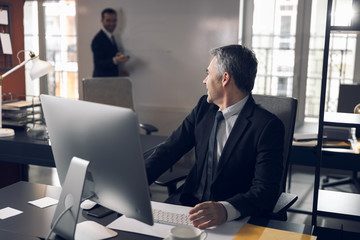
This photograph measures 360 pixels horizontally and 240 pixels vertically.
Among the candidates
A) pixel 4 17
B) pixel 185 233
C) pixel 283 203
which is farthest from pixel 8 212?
pixel 4 17

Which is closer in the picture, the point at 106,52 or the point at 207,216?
the point at 207,216

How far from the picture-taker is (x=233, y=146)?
165 centimetres

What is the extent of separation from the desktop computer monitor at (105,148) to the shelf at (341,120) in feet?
3.93

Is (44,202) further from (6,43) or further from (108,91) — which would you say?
(6,43)

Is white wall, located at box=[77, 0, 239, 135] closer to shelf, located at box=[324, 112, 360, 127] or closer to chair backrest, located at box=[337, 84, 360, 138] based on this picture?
chair backrest, located at box=[337, 84, 360, 138]

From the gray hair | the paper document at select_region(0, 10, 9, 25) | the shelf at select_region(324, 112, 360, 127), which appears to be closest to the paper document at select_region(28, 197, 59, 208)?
the gray hair

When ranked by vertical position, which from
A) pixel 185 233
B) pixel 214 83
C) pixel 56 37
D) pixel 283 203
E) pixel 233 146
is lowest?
pixel 283 203

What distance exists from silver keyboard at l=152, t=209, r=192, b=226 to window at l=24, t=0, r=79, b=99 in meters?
4.14

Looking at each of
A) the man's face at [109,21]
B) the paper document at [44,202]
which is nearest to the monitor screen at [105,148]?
the paper document at [44,202]

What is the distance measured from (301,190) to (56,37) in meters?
3.41

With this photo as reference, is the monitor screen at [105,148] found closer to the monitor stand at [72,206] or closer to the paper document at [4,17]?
the monitor stand at [72,206]

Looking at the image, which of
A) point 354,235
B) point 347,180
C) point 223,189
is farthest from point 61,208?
point 347,180

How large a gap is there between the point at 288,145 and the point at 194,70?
2.82 metres

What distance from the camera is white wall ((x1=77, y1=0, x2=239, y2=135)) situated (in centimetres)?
443
